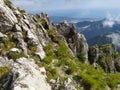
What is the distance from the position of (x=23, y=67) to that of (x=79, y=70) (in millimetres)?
9673

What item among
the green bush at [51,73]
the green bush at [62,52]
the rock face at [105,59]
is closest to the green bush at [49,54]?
the green bush at [62,52]

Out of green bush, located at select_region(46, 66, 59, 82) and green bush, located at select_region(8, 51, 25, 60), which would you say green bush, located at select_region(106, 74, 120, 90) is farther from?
green bush, located at select_region(8, 51, 25, 60)

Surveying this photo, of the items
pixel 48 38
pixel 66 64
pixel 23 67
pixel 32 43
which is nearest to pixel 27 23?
pixel 48 38

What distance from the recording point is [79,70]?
29.4 metres

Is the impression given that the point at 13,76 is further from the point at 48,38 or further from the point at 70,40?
the point at 70,40

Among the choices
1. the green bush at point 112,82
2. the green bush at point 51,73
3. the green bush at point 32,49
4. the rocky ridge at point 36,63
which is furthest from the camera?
the green bush at point 32,49

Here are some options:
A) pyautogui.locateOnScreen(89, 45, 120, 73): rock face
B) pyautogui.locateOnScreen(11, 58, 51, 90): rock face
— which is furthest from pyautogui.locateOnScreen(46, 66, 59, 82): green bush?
pyautogui.locateOnScreen(89, 45, 120, 73): rock face

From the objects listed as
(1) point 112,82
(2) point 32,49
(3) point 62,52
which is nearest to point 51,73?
(2) point 32,49

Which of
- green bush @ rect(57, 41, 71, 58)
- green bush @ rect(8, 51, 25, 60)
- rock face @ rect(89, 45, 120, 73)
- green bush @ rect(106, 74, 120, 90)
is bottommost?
rock face @ rect(89, 45, 120, 73)

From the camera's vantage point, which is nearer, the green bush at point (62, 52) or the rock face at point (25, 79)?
the rock face at point (25, 79)

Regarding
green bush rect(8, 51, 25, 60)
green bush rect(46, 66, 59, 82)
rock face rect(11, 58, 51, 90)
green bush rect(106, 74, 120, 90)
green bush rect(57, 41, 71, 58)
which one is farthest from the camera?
green bush rect(57, 41, 71, 58)

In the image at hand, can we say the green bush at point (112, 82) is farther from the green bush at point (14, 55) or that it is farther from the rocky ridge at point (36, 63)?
the green bush at point (14, 55)

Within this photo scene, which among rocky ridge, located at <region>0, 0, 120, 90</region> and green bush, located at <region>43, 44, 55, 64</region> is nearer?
rocky ridge, located at <region>0, 0, 120, 90</region>

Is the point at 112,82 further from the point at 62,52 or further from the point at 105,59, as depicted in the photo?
the point at 105,59
